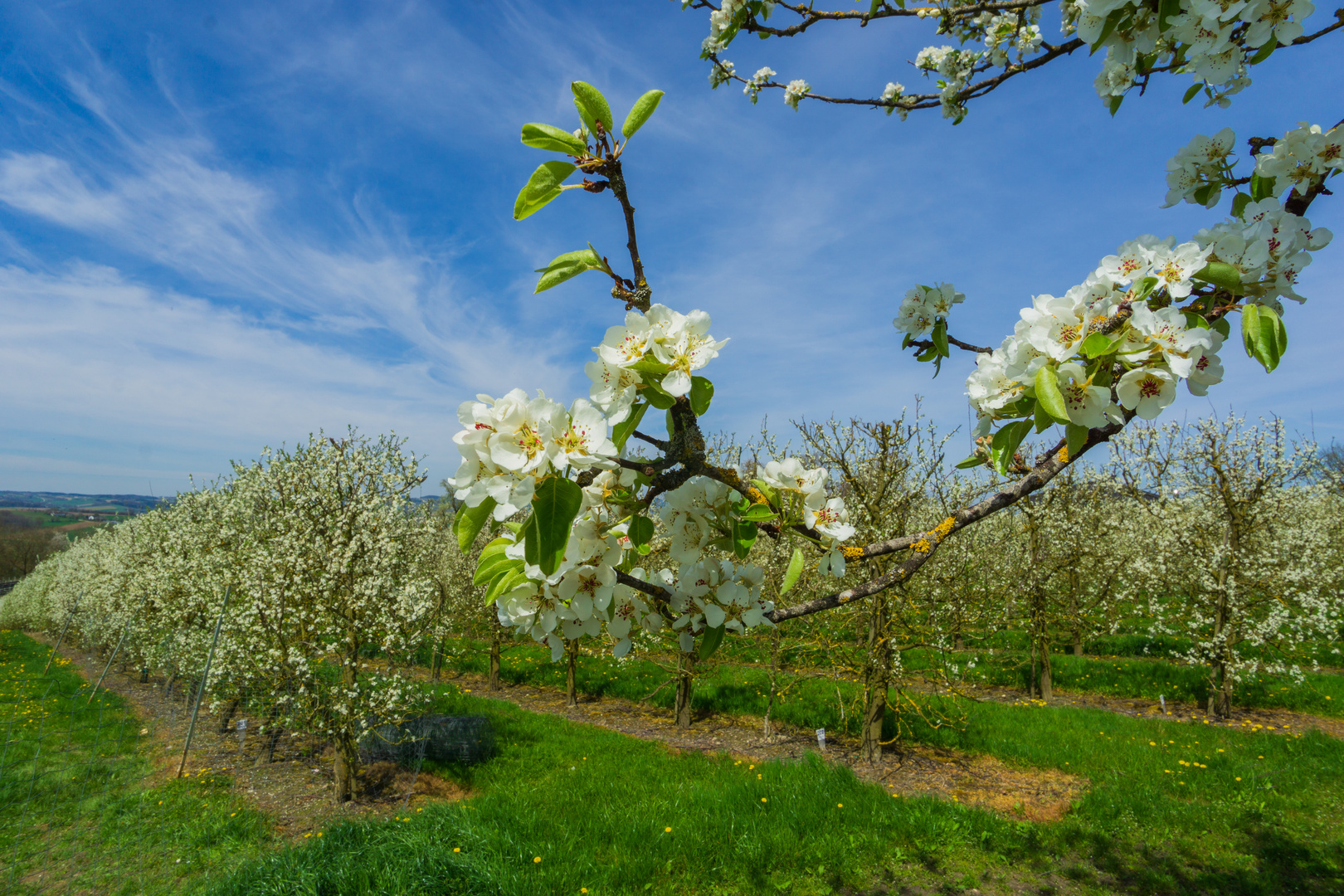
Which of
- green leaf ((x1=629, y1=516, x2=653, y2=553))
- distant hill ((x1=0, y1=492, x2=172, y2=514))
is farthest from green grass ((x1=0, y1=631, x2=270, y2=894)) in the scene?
distant hill ((x1=0, y1=492, x2=172, y2=514))

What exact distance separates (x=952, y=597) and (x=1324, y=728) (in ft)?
16.2

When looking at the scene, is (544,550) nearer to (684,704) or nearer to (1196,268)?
(1196,268)

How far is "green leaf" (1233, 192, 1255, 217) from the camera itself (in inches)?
51.7

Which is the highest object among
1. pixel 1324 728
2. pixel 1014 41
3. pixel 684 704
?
pixel 1014 41

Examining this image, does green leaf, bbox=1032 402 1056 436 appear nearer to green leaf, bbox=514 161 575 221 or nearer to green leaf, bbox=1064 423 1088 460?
green leaf, bbox=1064 423 1088 460

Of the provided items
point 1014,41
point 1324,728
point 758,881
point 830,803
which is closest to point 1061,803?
point 830,803

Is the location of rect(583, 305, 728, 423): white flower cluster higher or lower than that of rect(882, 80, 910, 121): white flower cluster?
lower

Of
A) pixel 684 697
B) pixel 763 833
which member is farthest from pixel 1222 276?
pixel 684 697

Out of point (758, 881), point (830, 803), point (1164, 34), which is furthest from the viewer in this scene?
point (830, 803)

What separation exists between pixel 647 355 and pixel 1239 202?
1408 millimetres

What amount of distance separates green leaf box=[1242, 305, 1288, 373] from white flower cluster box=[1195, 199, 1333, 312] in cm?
8

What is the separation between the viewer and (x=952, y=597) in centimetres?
744

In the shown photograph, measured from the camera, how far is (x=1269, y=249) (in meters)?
1.09

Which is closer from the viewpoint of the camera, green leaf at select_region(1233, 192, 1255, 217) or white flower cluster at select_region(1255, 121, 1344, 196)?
white flower cluster at select_region(1255, 121, 1344, 196)
